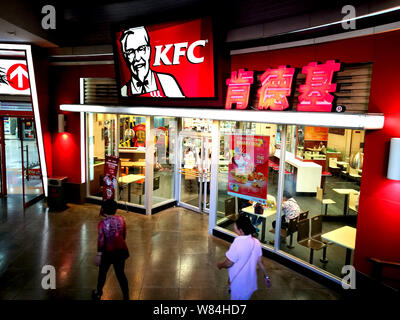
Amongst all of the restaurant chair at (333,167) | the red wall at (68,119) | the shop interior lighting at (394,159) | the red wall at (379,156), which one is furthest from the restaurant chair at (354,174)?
the red wall at (68,119)

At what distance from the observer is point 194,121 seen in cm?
1127

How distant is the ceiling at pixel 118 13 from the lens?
6.07m

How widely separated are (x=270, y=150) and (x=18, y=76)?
8410 millimetres

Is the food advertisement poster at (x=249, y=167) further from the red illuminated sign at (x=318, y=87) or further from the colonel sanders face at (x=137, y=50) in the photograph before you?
the colonel sanders face at (x=137, y=50)

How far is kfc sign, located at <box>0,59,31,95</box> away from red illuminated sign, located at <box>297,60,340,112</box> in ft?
28.8

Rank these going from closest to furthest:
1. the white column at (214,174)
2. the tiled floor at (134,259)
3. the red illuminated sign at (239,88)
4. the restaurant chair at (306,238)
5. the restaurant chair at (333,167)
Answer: the tiled floor at (134,259) < the restaurant chair at (306,238) < the red illuminated sign at (239,88) < the white column at (214,174) < the restaurant chair at (333,167)

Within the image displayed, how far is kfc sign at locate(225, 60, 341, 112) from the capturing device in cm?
564

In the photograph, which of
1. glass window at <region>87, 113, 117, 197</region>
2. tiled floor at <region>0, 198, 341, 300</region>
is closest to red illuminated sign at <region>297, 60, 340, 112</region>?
tiled floor at <region>0, 198, 341, 300</region>

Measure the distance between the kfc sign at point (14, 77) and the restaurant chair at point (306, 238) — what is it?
30.7 feet

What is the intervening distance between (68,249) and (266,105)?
18.7 feet

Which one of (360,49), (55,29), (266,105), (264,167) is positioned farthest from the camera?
(55,29)

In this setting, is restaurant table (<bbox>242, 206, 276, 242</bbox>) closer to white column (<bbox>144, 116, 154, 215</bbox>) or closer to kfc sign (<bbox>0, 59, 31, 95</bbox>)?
white column (<bbox>144, 116, 154, 215</bbox>)

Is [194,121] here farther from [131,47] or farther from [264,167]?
[264,167]
